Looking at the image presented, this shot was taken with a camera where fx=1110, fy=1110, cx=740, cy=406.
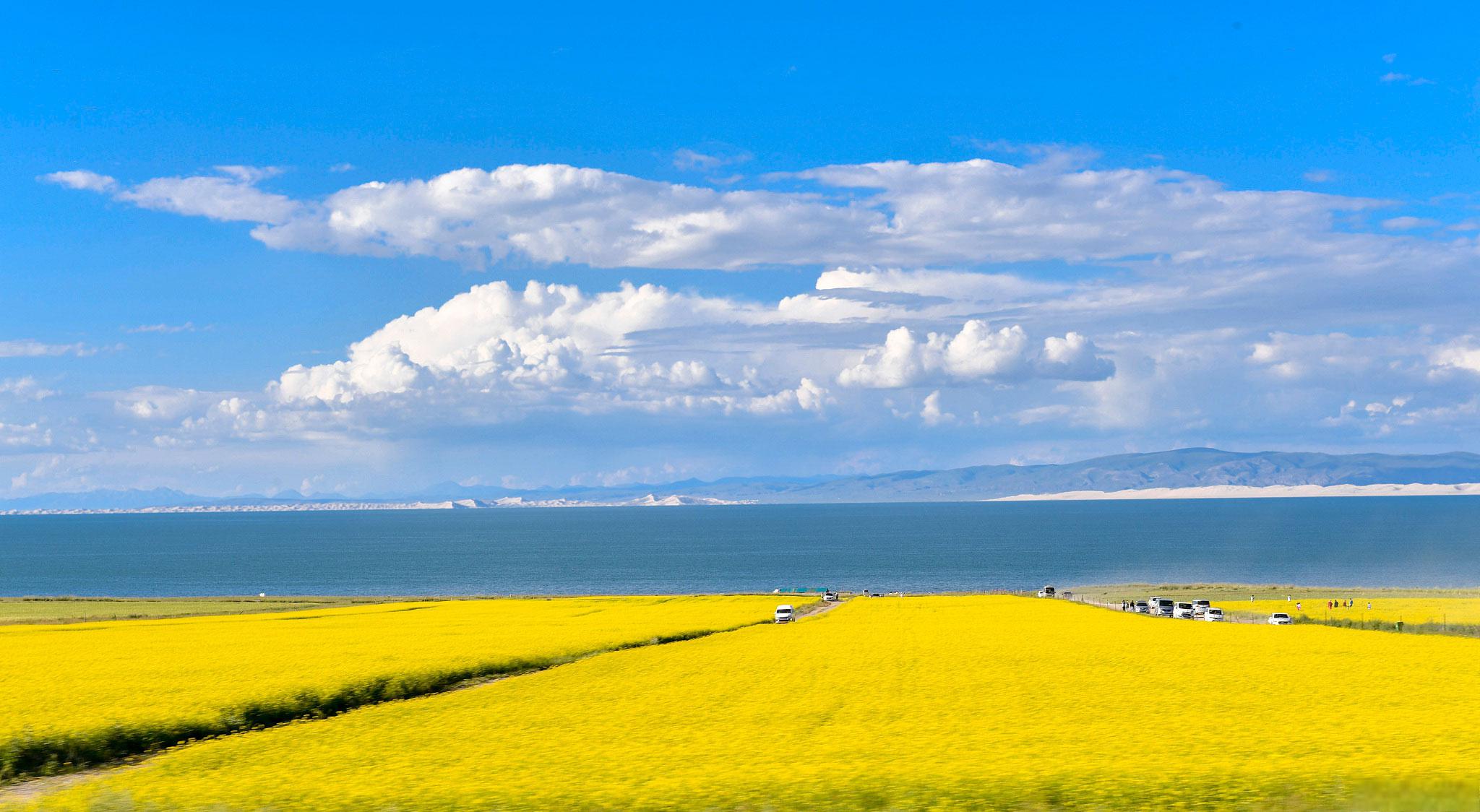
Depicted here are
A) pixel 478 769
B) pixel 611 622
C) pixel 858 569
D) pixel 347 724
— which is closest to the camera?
pixel 478 769

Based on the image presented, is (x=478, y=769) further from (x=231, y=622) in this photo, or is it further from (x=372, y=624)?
(x=231, y=622)

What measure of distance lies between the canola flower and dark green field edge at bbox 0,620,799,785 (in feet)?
0.13

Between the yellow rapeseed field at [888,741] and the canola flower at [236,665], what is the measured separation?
2268 mm

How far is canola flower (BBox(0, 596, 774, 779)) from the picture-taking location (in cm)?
2761

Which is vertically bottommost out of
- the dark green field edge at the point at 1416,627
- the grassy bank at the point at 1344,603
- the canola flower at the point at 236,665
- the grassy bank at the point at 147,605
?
the grassy bank at the point at 1344,603

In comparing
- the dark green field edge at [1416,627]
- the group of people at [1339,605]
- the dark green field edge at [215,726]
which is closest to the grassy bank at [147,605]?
the dark green field edge at [215,726]

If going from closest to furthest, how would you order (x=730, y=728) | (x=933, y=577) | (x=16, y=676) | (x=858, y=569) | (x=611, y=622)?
(x=730, y=728)
(x=16, y=676)
(x=611, y=622)
(x=933, y=577)
(x=858, y=569)

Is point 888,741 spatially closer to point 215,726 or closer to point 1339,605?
point 215,726

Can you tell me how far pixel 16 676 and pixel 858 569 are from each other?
15460 cm

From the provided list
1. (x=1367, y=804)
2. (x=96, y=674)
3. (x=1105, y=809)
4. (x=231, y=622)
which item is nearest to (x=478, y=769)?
(x=1105, y=809)

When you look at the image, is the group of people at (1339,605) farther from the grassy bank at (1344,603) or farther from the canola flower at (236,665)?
the canola flower at (236,665)

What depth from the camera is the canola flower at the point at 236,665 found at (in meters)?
27.6

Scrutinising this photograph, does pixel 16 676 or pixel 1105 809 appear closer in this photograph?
pixel 1105 809

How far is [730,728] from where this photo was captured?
26438 mm
